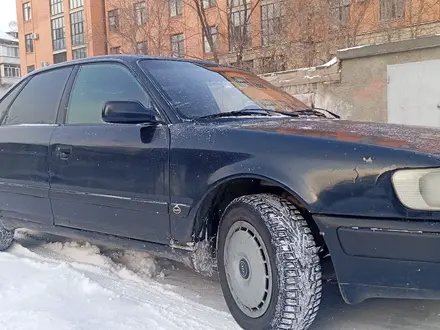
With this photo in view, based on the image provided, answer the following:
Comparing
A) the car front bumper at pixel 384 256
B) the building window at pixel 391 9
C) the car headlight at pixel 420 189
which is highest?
the building window at pixel 391 9

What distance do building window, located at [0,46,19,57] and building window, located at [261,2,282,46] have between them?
56.9m

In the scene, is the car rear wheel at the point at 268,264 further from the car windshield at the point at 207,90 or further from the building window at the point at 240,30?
the building window at the point at 240,30

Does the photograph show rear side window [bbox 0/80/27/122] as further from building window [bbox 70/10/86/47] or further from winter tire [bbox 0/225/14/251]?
Answer: building window [bbox 70/10/86/47]

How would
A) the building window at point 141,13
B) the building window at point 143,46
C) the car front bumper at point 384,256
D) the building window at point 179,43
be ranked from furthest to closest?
the building window at point 179,43, the building window at point 141,13, the building window at point 143,46, the car front bumper at point 384,256

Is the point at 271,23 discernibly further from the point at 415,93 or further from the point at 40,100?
the point at 40,100

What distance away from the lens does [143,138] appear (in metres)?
2.94

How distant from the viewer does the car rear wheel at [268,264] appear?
227cm

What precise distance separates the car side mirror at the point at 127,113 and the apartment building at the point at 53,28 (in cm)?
4036

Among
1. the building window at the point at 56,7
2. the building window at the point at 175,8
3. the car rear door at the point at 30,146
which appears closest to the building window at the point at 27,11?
the building window at the point at 56,7

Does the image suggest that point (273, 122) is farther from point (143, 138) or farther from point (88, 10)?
point (88, 10)

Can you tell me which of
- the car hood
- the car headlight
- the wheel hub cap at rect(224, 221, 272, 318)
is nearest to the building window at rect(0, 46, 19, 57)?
the car hood

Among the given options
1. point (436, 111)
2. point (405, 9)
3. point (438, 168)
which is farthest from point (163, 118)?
point (405, 9)

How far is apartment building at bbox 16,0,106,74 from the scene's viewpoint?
44188mm

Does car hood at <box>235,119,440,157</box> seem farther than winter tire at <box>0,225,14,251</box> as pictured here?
No
